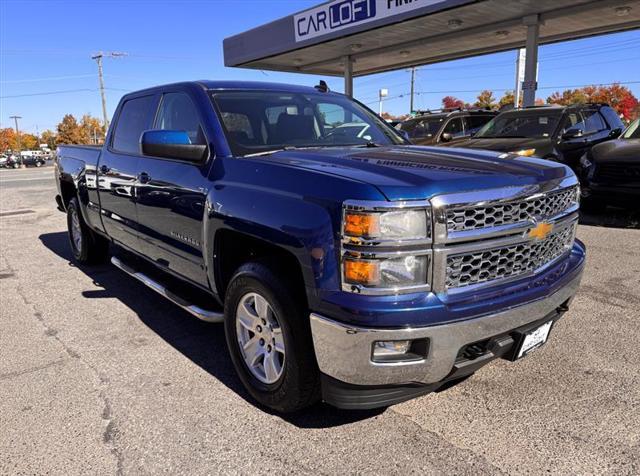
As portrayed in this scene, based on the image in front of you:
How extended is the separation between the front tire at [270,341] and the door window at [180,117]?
115cm

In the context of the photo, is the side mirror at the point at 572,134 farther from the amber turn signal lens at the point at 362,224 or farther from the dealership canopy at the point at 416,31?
the amber turn signal lens at the point at 362,224

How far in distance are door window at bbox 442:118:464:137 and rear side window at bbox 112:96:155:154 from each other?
8.75 metres

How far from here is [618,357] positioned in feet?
11.3

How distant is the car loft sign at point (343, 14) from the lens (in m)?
13.5

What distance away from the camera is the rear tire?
6.11 metres

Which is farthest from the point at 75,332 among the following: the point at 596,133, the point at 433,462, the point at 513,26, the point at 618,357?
the point at 513,26

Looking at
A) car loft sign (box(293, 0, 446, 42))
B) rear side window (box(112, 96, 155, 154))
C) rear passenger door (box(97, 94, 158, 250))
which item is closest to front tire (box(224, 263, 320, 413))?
rear passenger door (box(97, 94, 158, 250))

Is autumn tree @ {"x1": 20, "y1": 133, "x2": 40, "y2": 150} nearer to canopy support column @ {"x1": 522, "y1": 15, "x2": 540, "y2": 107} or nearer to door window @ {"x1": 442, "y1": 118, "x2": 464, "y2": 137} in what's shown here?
canopy support column @ {"x1": 522, "y1": 15, "x2": 540, "y2": 107}

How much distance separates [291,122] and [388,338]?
2.13 meters

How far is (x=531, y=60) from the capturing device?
45.9ft

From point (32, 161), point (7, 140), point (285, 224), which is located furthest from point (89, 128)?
point (285, 224)

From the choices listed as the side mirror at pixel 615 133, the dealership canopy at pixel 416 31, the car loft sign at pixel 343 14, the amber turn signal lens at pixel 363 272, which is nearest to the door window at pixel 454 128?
the dealership canopy at pixel 416 31

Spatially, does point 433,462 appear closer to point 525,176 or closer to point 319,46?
point 525,176

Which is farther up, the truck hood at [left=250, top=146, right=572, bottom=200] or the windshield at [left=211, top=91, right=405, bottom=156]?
the windshield at [left=211, top=91, right=405, bottom=156]
